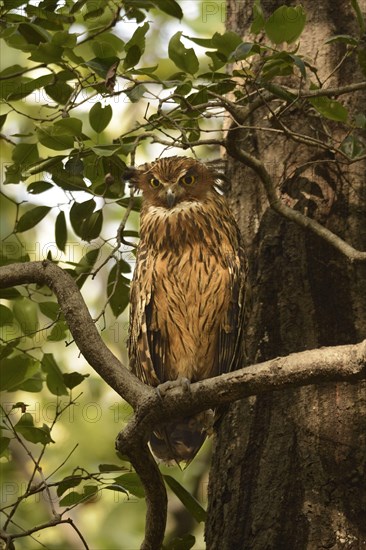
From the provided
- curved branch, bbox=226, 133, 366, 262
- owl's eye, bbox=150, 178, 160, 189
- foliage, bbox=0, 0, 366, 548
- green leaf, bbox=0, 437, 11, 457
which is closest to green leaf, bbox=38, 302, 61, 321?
foliage, bbox=0, 0, 366, 548

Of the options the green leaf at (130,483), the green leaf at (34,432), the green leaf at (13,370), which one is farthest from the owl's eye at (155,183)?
the green leaf at (130,483)

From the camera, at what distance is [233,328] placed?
3486 millimetres

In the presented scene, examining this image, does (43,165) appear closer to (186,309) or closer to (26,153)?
(26,153)

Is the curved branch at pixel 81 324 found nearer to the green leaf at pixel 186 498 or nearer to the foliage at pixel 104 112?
the foliage at pixel 104 112

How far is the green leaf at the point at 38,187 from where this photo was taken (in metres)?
3.42

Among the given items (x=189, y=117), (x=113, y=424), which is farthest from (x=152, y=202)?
(x=113, y=424)

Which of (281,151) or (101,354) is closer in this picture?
(101,354)

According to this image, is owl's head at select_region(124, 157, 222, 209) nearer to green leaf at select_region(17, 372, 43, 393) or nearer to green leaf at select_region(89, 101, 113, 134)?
green leaf at select_region(89, 101, 113, 134)

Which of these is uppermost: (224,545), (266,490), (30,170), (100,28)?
(100,28)

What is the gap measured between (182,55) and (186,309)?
104cm

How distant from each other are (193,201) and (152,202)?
7.6 inches

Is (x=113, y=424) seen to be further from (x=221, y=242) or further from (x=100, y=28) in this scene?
(x=100, y=28)

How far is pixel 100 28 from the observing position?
11.6ft

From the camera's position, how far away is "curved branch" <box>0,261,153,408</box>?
2.71 meters
